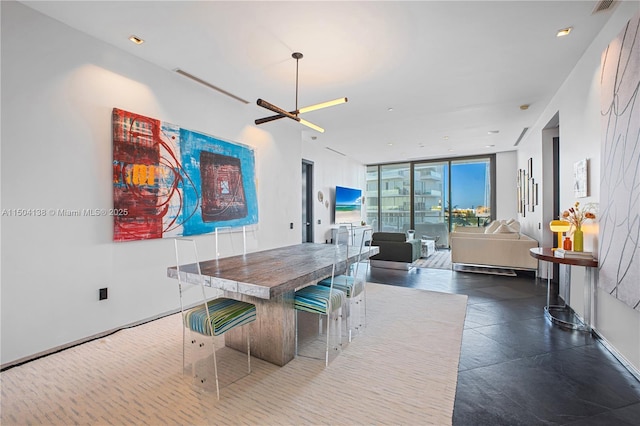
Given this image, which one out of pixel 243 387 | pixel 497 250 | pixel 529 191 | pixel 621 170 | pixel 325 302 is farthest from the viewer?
pixel 529 191

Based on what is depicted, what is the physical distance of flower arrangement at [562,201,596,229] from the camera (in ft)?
9.08

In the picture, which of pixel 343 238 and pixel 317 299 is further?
pixel 343 238

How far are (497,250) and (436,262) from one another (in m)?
1.50

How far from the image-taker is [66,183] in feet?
8.30

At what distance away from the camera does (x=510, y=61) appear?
3.12 m

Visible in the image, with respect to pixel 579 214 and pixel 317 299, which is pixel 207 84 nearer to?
pixel 317 299

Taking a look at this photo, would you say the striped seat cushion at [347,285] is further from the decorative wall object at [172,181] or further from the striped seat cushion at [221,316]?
the decorative wall object at [172,181]

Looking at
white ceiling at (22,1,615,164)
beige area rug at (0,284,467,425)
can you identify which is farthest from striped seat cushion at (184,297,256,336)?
white ceiling at (22,1,615,164)

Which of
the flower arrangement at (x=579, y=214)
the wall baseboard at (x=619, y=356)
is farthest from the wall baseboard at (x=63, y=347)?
the flower arrangement at (x=579, y=214)

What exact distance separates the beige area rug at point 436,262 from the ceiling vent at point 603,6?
4628 millimetres

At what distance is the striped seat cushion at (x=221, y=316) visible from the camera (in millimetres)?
1952

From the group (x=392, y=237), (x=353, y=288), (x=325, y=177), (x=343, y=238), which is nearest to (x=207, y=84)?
(x=343, y=238)

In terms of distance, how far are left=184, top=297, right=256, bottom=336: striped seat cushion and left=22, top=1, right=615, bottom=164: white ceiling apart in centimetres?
234

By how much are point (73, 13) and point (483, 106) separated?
16.7 ft
